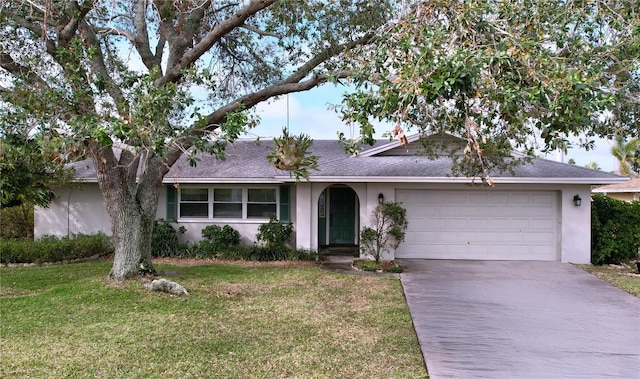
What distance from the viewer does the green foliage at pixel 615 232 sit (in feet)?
42.8

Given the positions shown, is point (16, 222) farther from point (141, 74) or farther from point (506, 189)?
point (506, 189)

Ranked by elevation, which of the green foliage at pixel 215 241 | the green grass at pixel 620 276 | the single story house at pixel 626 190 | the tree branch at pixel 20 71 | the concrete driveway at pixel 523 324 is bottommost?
the concrete driveway at pixel 523 324

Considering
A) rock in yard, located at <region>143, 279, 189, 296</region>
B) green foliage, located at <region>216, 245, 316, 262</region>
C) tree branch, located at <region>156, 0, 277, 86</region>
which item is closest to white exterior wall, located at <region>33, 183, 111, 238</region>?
green foliage, located at <region>216, 245, 316, 262</region>

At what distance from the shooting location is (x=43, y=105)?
707 cm

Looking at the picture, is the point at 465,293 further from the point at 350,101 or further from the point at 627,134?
the point at 350,101

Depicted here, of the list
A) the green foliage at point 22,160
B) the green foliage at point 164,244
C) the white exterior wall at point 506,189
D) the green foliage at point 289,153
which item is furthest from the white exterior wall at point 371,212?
the green foliage at point 289,153

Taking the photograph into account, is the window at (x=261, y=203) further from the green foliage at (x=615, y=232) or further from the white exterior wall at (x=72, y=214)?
the green foliage at (x=615, y=232)

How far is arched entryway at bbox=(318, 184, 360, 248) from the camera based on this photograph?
16219 millimetres

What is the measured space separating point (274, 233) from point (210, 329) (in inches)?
277

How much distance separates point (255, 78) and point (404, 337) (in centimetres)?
899

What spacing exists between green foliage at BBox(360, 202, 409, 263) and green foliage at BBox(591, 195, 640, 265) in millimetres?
5741

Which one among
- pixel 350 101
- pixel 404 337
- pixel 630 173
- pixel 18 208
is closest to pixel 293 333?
pixel 404 337

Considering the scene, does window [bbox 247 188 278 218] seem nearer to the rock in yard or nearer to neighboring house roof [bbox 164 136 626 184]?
neighboring house roof [bbox 164 136 626 184]

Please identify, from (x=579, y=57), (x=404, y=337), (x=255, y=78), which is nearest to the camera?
(x=579, y=57)
